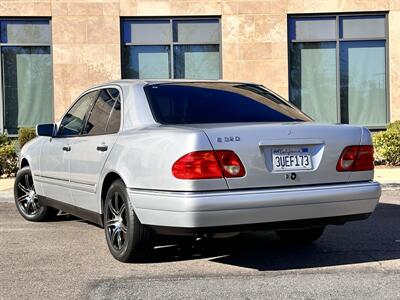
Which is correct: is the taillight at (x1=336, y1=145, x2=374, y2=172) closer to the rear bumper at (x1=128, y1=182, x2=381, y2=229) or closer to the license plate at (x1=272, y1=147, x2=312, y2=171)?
the rear bumper at (x1=128, y1=182, x2=381, y2=229)

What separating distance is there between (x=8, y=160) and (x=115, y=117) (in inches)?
→ 294

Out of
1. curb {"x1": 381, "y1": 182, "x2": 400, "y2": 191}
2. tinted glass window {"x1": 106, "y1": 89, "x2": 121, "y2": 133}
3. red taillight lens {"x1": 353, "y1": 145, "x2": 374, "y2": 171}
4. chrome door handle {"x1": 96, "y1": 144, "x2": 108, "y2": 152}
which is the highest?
tinted glass window {"x1": 106, "y1": 89, "x2": 121, "y2": 133}

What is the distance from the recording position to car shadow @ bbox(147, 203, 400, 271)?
528 cm

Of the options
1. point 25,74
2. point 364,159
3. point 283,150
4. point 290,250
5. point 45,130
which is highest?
point 25,74

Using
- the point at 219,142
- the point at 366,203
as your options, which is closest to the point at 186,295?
the point at 219,142

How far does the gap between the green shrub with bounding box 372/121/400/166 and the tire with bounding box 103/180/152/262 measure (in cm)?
880

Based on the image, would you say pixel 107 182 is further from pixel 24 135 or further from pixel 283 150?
pixel 24 135

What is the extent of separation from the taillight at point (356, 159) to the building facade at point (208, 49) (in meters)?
9.41

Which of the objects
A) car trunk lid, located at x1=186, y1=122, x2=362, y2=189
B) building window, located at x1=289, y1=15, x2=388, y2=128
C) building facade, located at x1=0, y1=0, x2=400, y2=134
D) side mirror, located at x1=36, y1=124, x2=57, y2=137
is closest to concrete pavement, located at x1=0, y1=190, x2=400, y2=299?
car trunk lid, located at x1=186, y1=122, x2=362, y2=189

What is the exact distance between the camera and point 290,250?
18.9 ft

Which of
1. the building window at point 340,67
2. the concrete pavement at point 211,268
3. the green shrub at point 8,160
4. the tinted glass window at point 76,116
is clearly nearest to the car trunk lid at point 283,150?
the concrete pavement at point 211,268

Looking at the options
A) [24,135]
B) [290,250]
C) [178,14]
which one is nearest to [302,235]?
[290,250]

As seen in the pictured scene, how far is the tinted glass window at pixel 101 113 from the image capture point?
5723mm

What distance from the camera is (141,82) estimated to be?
18.5ft
